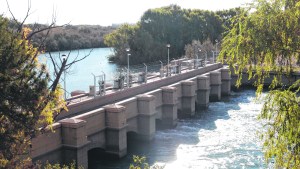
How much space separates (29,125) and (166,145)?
16142 millimetres

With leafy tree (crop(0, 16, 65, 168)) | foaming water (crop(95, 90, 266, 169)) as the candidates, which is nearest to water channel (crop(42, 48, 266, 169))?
foaming water (crop(95, 90, 266, 169))

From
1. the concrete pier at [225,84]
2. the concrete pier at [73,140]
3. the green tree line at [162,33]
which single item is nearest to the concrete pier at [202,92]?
the concrete pier at [225,84]

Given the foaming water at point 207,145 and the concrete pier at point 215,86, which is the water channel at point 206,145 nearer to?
the foaming water at point 207,145

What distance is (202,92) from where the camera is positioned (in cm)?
3538

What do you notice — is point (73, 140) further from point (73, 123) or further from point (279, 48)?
point (279, 48)

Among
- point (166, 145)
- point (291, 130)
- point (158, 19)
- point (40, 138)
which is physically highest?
point (158, 19)

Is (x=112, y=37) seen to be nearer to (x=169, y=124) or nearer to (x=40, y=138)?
(x=169, y=124)

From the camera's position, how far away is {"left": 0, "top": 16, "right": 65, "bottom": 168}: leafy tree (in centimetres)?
867

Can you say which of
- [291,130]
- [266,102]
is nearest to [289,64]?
[266,102]

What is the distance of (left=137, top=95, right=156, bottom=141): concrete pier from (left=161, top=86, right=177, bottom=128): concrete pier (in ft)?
11.8

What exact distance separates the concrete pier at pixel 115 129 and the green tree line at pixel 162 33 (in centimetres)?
4863

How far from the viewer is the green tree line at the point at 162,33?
239 feet

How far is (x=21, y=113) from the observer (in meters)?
9.01

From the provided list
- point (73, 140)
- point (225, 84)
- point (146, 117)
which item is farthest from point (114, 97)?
point (225, 84)
